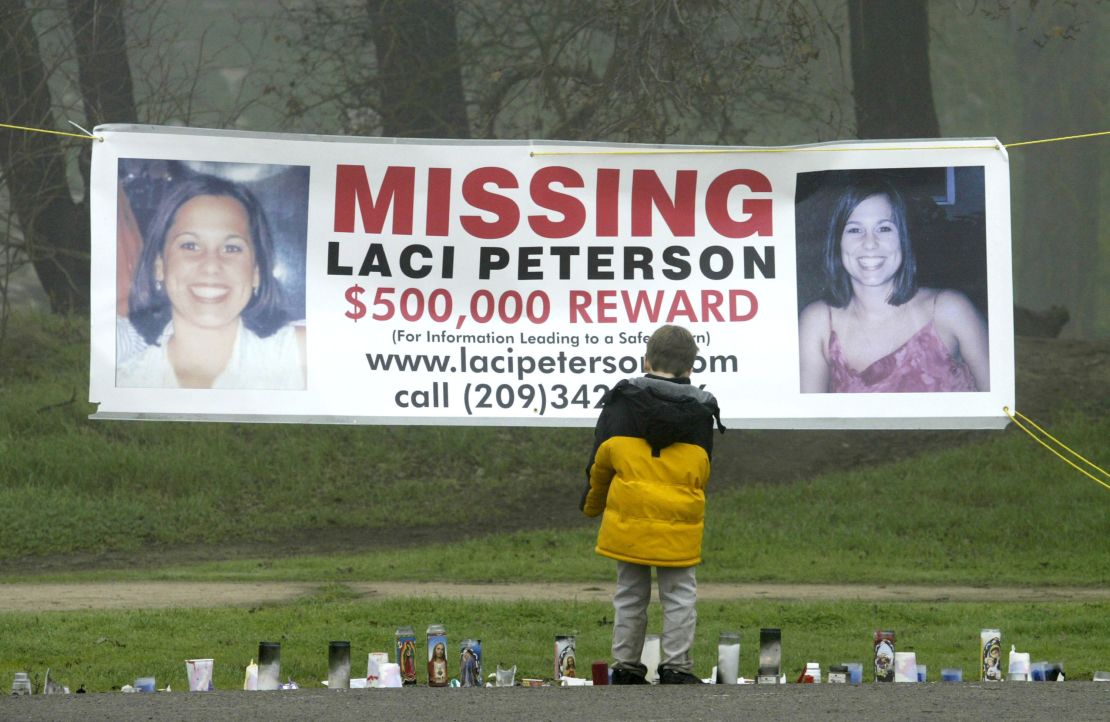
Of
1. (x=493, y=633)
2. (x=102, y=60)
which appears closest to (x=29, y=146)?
(x=102, y=60)

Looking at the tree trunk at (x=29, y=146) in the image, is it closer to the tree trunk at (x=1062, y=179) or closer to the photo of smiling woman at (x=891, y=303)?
the tree trunk at (x=1062, y=179)

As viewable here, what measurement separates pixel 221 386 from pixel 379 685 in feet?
5.61

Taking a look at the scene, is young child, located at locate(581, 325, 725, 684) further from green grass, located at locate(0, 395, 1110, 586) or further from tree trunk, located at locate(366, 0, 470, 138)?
tree trunk, located at locate(366, 0, 470, 138)

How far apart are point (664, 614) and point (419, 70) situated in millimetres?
12402

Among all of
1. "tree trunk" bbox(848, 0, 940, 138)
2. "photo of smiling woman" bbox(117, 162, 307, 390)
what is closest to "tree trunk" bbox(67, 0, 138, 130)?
"tree trunk" bbox(848, 0, 940, 138)

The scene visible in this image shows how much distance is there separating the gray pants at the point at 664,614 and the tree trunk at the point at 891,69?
12217 millimetres

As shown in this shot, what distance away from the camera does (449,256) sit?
823 cm

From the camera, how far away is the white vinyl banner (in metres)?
8.10

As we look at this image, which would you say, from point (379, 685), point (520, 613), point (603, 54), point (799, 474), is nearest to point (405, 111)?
point (603, 54)

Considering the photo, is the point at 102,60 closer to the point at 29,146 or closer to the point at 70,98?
the point at 70,98

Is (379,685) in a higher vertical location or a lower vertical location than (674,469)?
lower

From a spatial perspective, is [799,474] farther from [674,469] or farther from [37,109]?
[674,469]

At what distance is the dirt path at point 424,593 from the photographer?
36.9 ft

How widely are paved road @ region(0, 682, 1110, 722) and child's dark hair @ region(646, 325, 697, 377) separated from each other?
4.25 feet
